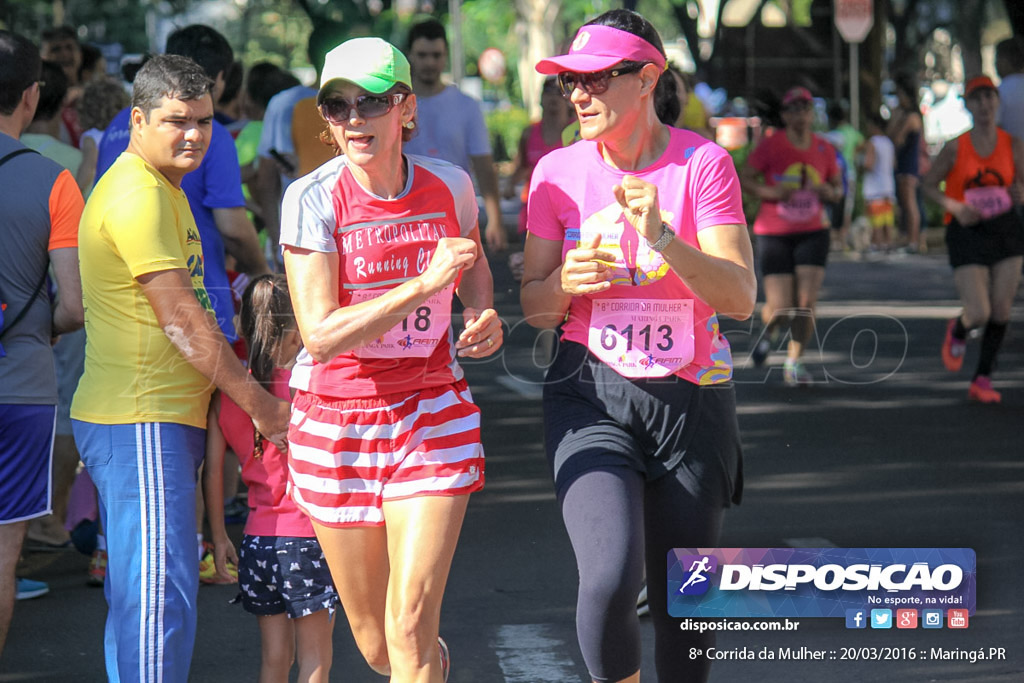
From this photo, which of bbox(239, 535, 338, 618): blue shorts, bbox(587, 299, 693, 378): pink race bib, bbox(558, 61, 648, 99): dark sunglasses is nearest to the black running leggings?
bbox(587, 299, 693, 378): pink race bib

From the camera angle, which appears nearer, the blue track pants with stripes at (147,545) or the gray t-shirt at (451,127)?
the blue track pants with stripes at (147,545)

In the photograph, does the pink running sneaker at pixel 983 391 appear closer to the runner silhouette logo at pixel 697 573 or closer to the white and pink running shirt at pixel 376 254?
the runner silhouette logo at pixel 697 573

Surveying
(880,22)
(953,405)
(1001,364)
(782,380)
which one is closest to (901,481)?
(953,405)

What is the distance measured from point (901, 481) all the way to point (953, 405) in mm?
2405

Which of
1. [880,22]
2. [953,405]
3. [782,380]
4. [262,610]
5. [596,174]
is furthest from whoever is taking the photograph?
[880,22]

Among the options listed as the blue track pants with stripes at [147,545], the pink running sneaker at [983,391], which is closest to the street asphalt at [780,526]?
the pink running sneaker at [983,391]

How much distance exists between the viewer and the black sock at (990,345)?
9742 mm

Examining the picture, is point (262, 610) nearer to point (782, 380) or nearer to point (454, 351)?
point (454, 351)

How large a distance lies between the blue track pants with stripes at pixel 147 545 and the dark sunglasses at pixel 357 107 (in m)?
0.98

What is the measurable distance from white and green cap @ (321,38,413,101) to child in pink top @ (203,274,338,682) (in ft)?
3.15

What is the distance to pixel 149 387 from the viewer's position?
3.93 metres

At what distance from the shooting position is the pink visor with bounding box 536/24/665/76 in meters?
3.70

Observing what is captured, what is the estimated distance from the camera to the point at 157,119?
13.3 ft

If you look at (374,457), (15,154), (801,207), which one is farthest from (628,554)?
(801,207)
